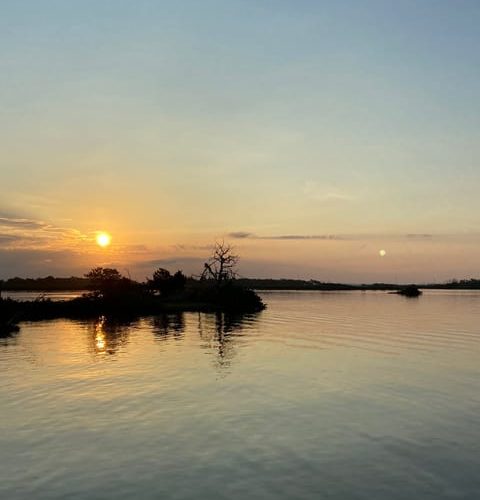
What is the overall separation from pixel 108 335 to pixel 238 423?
3812cm

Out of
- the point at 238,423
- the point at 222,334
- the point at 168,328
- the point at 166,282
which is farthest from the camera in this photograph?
the point at 166,282

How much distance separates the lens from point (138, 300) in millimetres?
93125

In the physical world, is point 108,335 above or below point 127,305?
below

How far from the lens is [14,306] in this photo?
75.6m

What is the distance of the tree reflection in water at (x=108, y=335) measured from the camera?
46531mm

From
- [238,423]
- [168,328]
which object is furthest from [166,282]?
[238,423]

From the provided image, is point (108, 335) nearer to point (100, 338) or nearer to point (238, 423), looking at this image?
point (100, 338)

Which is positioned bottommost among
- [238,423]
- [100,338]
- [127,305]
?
[238,423]

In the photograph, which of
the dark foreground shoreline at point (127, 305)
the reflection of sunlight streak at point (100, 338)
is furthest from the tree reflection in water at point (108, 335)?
the dark foreground shoreline at point (127, 305)

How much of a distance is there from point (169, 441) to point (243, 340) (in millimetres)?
33849

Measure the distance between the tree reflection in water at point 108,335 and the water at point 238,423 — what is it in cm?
88

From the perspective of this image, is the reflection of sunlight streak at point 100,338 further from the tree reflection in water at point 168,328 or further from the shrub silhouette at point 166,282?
the shrub silhouette at point 166,282

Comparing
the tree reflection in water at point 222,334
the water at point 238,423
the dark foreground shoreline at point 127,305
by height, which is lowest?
the water at point 238,423

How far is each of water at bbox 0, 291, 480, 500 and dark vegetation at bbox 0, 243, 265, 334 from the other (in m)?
35.6
